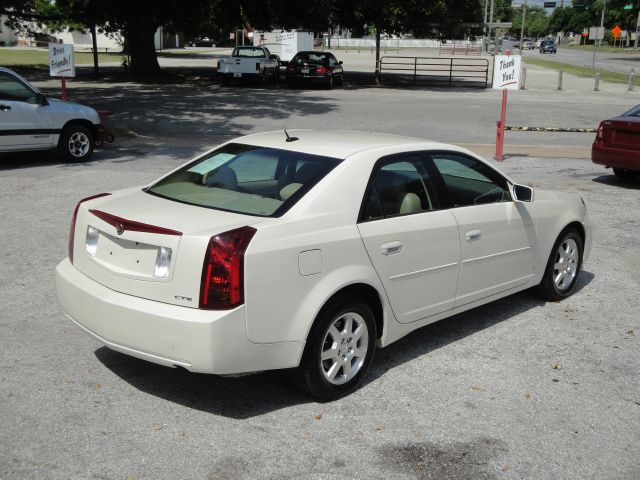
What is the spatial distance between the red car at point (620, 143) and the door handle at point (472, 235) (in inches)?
290

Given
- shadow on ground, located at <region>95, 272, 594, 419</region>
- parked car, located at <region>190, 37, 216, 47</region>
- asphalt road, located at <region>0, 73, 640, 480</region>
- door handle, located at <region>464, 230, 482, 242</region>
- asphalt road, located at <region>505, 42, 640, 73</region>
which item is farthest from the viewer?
parked car, located at <region>190, 37, 216, 47</region>

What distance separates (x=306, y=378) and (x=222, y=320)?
751 mm

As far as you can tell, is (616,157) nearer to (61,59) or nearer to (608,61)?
(61,59)

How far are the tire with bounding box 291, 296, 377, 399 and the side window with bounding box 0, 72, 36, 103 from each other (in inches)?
371

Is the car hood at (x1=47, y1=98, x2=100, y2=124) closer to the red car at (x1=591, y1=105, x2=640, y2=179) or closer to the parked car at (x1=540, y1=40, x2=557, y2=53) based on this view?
the red car at (x1=591, y1=105, x2=640, y2=179)

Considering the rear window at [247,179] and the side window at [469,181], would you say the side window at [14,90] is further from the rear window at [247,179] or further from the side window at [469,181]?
the side window at [469,181]

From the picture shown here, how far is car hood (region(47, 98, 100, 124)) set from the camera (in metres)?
12.8

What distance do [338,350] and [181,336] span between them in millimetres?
1030

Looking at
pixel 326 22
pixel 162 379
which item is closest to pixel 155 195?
pixel 162 379

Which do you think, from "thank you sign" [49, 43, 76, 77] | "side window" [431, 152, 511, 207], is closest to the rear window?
"side window" [431, 152, 511, 207]

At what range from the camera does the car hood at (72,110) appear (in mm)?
12812

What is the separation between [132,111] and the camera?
21.9m

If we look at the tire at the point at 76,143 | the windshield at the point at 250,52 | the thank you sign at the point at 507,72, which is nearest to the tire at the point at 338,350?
the tire at the point at 76,143

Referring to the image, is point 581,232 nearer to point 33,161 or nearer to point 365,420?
point 365,420
